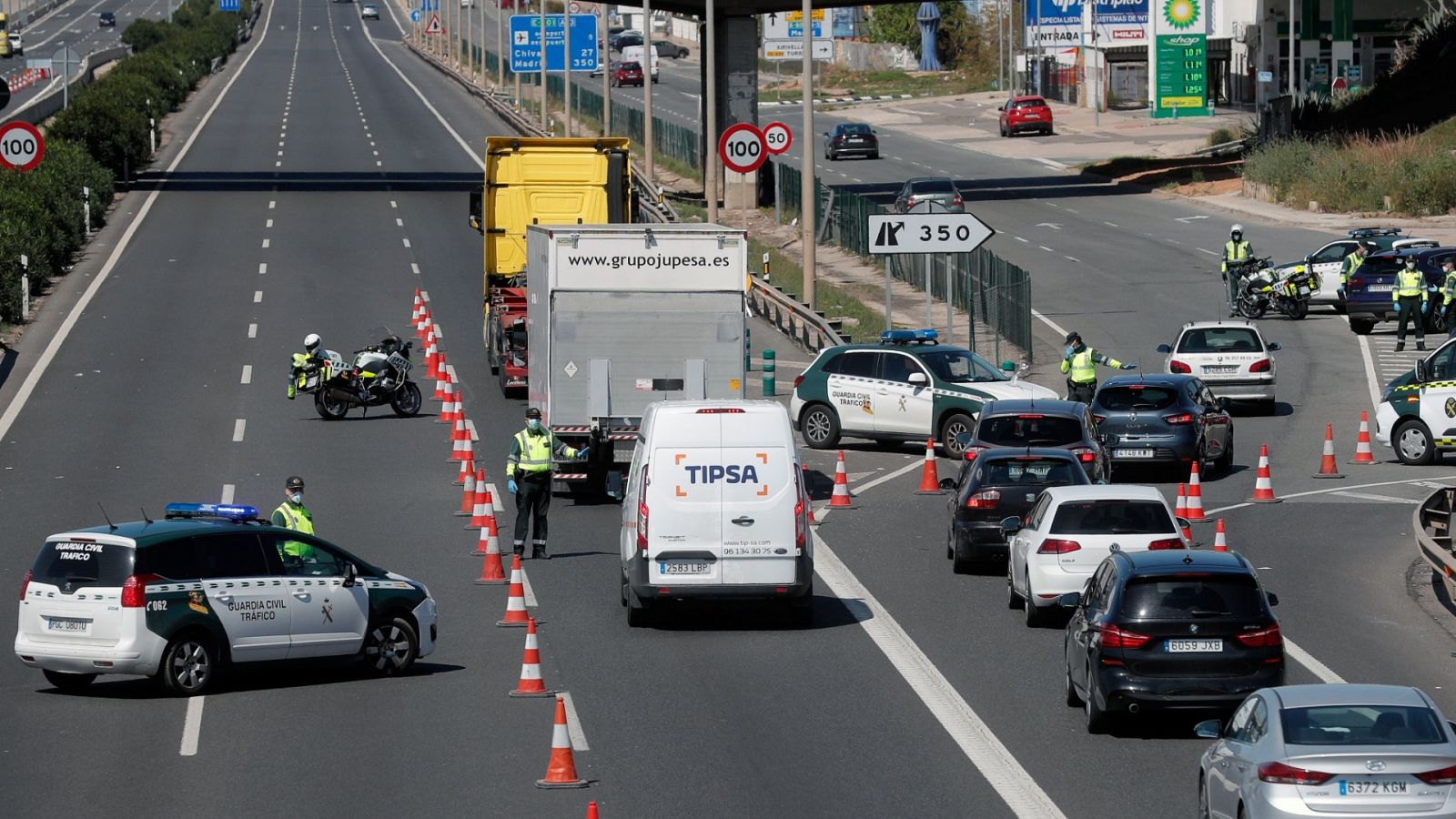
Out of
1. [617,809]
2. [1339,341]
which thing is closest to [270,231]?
[1339,341]

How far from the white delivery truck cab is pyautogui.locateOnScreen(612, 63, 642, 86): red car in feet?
352

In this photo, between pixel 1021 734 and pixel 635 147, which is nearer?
pixel 1021 734

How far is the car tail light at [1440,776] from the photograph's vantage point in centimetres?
1045

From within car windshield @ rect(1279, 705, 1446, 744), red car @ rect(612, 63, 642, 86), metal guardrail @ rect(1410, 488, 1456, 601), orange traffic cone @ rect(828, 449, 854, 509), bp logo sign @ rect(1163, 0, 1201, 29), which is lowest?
orange traffic cone @ rect(828, 449, 854, 509)

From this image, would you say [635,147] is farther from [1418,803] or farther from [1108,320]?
[1418,803]

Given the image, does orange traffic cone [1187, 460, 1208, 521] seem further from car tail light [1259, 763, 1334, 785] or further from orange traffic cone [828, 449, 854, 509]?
car tail light [1259, 763, 1334, 785]

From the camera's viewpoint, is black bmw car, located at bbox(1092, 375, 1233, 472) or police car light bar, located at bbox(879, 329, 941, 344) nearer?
black bmw car, located at bbox(1092, 375, 1233, 472)

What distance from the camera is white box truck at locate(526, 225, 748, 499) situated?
87.4ft

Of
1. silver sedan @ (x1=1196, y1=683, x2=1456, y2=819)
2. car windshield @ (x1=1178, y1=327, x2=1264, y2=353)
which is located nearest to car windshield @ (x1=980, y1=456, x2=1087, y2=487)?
silver sedan @ (x1=1196, y1=683, x2=1456, y2=819)

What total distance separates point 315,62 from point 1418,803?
126 m

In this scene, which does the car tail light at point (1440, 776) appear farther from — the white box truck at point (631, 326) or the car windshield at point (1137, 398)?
the car windshield at point (1137, 398)

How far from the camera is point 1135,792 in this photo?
13.6 m

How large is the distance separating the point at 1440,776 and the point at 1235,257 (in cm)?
3385

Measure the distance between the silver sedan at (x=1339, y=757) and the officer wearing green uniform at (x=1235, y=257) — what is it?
107ft
